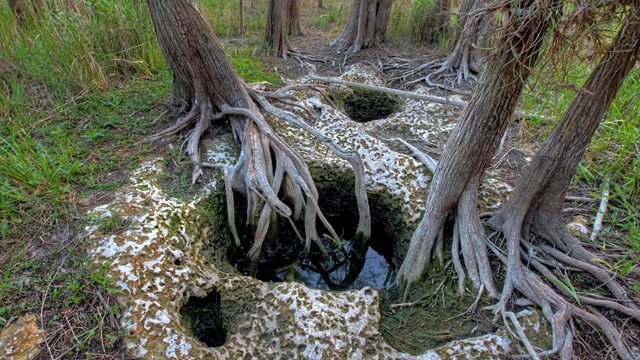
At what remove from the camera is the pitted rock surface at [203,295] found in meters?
2.06

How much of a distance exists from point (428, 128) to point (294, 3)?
11.1 feet

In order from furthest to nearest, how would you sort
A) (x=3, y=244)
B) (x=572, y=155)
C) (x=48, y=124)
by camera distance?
(x=48, y=124) < (x=3, y=244) < (x=572, y=155)

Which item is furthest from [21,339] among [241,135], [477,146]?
[477,146]

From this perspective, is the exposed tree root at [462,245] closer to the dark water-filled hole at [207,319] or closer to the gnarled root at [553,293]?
the gnarled root at [553,293]

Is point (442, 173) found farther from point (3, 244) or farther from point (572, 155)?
point (3, 244)

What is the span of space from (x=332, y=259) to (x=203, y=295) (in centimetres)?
129

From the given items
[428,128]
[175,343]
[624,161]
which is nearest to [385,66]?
[428,128]

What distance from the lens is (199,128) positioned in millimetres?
3307

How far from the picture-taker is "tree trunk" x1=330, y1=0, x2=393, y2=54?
534cm

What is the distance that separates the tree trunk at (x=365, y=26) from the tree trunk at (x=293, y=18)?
84 cm

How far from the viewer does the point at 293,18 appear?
6.16 metres

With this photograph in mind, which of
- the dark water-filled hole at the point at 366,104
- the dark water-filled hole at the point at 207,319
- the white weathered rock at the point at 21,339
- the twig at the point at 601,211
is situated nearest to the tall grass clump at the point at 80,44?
the dark water-filled hole at the point at 366,104

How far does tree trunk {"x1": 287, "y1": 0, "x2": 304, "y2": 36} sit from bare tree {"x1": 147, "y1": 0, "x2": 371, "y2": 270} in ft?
10.3

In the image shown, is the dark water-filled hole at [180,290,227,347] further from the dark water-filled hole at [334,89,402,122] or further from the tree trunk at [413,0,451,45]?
the tree trunk at [413,0,451,45]
